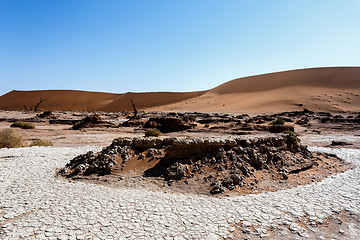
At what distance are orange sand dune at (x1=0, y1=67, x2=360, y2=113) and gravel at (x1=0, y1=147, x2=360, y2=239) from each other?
134 feet

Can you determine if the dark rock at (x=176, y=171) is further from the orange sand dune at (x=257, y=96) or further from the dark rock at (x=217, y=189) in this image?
the orange sand dune at (x=257, y=96)

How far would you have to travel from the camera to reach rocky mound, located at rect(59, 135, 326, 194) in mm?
6039

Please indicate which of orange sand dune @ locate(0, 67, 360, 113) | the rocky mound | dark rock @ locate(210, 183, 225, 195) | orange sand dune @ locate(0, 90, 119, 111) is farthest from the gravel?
orange sand dune @ locate(0, 90, 119, 111)

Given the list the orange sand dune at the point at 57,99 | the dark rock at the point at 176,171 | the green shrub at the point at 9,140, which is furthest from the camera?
the orange sand dune at the point at 57,99

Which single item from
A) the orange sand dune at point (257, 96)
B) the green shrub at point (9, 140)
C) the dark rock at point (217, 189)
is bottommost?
the dark rock at point (217, 189)

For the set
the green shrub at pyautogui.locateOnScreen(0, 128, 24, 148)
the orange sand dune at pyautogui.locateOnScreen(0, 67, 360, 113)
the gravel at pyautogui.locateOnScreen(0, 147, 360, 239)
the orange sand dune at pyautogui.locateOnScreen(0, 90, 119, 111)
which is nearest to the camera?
the gravel at pyautogui.locateOnScreen(0, 147, 360, 239)

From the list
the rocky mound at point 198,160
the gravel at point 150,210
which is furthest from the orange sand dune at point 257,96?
the gravel at point 150,210

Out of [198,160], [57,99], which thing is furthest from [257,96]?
[57,99]

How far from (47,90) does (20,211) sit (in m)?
115

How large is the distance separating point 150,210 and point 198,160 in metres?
2.57

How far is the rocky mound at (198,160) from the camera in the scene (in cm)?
604

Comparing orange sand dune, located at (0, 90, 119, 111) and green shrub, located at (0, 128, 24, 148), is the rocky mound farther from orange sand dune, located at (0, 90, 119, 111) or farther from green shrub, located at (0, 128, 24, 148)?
orange sand dune, located at (0, 90, 119, 111)

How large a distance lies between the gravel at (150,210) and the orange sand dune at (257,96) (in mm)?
40901

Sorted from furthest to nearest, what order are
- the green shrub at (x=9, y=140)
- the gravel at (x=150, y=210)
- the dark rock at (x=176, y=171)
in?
the green shrub at (x=9, y=140) < the dark rock at (x=176, y=171) < the gravel at (x=150, y=210)
